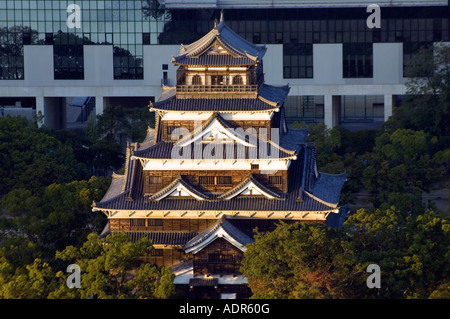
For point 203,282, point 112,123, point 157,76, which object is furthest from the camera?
point 157,76

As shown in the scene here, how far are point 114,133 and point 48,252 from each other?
Result: 35677 millimetres

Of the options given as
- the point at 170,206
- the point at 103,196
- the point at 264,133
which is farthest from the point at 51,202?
the point at 264,133

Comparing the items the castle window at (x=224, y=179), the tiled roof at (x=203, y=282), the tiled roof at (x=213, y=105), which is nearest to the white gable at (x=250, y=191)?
the castle window at (x=224, y=179)

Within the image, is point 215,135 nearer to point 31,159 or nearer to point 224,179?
point 224,179

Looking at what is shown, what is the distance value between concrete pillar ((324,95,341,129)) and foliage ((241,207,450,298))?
167ft

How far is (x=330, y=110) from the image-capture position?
115 meters

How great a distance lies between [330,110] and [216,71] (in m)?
47.9

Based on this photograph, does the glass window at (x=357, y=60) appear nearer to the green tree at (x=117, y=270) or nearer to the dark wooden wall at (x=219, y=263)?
the dark wooden wall at (x=219, y=263)

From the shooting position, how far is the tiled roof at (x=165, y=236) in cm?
6575

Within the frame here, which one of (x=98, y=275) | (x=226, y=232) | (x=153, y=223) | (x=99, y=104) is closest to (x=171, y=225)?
(x=153, y=223)

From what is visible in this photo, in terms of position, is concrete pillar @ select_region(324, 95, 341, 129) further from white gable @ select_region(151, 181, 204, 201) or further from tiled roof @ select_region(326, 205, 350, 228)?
white gable @ select_region(151, 181, 204, 201)

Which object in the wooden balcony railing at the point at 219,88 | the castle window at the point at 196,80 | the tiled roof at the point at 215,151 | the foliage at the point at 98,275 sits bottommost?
the foliage at the point at 98,275

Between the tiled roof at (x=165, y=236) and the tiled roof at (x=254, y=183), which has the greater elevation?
the tiled roof at (x=254, y=183)

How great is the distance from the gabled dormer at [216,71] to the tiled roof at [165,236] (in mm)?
8269
